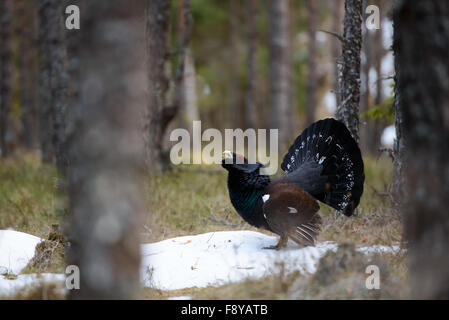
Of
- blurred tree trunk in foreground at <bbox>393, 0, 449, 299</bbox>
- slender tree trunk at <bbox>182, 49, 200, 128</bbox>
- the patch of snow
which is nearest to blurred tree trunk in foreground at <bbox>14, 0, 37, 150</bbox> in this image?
slender tree trunk at <bbox>182, 49, 200, 128</bbox>

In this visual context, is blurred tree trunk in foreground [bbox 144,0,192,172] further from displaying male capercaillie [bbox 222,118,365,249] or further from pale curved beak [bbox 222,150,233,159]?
pale curved beak [bbox 222,150,233,159]

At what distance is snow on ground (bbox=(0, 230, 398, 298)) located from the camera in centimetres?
423

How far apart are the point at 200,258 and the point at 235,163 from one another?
960 millimetres

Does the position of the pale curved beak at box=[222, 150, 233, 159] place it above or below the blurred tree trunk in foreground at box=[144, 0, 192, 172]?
below

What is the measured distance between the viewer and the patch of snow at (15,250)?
4.82 m

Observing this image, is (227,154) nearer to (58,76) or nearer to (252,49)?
(58,76)

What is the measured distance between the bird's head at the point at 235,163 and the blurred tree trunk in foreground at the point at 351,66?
1898mm

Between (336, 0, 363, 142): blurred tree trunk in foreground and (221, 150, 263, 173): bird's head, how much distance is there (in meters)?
1.90

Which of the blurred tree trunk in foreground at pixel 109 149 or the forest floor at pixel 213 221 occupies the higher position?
the blurred tree trunk in foreground at pixel 109 149

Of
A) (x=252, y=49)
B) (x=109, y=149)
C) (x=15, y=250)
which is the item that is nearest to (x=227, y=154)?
(x=109, y=149)

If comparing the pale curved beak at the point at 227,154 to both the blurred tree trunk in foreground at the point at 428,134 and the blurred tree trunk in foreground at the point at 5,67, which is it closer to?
the blurred tree trunk in foreground at the point at 428,134

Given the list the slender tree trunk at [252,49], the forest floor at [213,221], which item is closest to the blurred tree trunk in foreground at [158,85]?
the forest floor at [213,221]

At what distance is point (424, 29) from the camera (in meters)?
2.67
